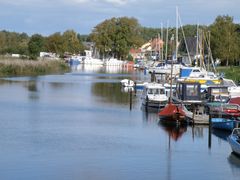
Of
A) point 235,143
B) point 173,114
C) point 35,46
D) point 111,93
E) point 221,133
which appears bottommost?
point 221,133

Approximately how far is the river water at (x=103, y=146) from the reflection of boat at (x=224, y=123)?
0.52m

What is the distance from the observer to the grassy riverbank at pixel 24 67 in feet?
349

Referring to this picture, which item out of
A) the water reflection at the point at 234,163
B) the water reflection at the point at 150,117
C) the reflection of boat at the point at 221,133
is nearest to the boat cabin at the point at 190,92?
the water reflection at the point at 150,117

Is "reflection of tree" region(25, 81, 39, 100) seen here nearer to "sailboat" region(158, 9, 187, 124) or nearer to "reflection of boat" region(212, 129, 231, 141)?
"sailboat" region(158, 9, 187, 124)

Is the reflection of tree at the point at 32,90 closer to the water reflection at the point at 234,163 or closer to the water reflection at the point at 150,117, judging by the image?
the water reflection at the point at 150,117

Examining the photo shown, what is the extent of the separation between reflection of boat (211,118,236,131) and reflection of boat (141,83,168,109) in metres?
12.5

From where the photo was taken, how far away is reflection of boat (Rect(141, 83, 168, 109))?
180 ft

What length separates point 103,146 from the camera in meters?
36.6

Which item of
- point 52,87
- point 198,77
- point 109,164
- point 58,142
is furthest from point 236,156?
point 52,87

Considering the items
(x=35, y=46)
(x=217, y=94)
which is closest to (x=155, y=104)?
(x=217, y=94)

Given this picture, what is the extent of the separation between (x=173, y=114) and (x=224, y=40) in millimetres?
58120

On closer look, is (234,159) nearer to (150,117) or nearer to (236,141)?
(236,141)

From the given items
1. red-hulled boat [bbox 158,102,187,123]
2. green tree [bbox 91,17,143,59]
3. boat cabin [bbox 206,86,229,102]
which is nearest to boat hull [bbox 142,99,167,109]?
boat cabin [bbox 206,86,229,102]

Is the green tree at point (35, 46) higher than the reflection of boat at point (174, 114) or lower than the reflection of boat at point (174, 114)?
higher
